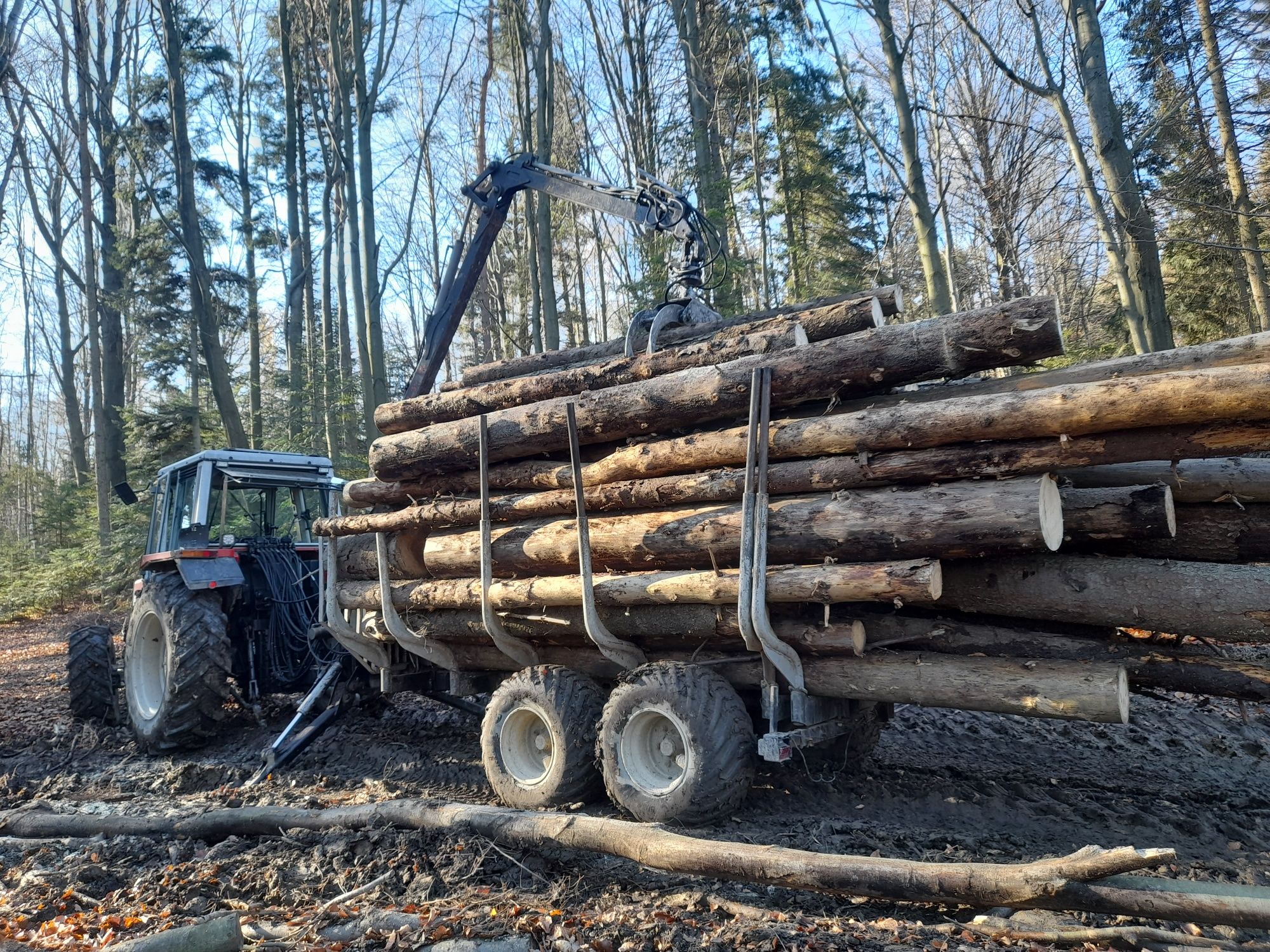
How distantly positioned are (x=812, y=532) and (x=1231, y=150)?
43.7 feet

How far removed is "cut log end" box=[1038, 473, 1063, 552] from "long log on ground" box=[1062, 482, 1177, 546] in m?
0.24

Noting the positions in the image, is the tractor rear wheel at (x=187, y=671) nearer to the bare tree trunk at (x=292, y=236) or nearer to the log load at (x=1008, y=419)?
the log load at (x=1008, y=419)

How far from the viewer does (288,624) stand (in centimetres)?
880

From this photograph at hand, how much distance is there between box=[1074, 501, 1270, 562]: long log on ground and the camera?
4.71 m

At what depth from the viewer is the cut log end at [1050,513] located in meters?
4.41

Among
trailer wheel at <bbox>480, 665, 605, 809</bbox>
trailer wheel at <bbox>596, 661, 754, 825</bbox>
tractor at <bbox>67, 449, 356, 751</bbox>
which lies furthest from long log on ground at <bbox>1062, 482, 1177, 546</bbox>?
tractor at <bbox>67, 449, 356, 751</bbox>

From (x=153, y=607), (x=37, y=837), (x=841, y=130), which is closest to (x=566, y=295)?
(x=841, y=130)

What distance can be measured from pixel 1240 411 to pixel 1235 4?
1314cm

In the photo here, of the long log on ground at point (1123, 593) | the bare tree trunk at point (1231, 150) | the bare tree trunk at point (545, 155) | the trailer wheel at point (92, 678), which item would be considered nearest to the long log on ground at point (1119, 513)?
the long log on ground at point (1123, 593)

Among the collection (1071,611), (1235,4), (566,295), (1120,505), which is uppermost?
(566,295)

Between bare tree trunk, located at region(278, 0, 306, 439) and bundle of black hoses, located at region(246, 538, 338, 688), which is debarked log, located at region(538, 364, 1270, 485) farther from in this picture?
bare tree trunk, located at region(278, 0, 306, 439)

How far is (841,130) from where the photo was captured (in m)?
21.3

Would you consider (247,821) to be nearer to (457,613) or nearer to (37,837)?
(37,837)

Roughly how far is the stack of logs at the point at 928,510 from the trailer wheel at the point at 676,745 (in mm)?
372
